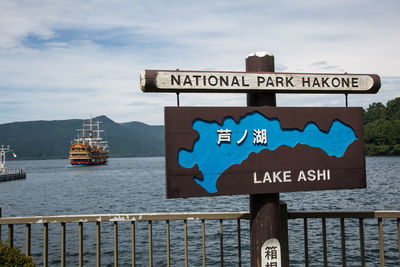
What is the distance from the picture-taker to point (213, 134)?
4660 millimetres

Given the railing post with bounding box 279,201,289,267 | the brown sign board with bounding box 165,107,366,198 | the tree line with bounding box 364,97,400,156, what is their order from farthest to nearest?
1. the tree line with bounding box 364,97,400,156
2. the railing post with bounding box 279,201,289,267
3. the brown sign board with bounding box 165,107,366,198

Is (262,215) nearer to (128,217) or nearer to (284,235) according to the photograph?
(284,235)

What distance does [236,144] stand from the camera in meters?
4.71

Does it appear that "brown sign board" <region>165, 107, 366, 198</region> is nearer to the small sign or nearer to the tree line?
the small sign

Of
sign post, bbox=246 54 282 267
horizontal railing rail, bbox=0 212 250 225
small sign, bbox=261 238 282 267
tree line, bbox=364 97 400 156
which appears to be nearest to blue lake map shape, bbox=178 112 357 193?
sign post, bbox=246 54 282 267

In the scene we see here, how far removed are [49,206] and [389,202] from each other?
139 feet

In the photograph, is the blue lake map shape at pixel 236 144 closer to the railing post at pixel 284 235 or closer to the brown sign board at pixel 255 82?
the brown sign board at pixel 255 82

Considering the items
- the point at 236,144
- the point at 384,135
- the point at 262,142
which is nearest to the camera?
the point at 236,144

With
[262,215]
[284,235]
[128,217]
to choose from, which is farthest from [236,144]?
[128,217]

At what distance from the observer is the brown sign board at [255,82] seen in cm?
463

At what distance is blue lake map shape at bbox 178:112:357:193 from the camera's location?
15.1ft

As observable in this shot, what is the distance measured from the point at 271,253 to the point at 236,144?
60.3 inches

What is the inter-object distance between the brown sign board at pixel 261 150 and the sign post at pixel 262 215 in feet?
0.66

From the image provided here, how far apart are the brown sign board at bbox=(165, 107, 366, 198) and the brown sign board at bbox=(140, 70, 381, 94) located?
0.88 feet
